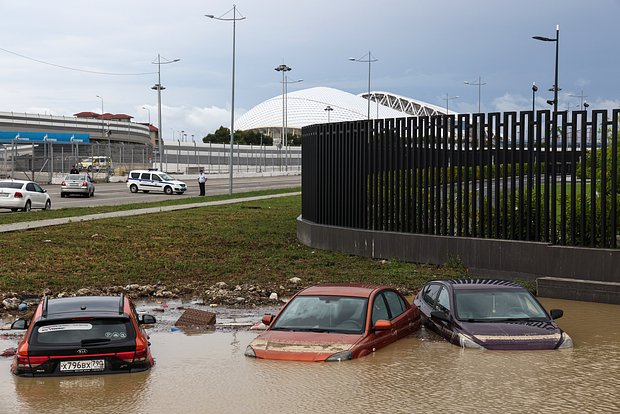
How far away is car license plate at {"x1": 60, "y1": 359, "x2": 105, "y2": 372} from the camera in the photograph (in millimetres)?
10164

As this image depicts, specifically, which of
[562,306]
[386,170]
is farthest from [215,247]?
[562,306]

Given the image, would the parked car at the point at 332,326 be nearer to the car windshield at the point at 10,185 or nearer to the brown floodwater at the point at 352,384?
the brown floodwater at the point at 352,384

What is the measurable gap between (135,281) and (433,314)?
842 centimetres

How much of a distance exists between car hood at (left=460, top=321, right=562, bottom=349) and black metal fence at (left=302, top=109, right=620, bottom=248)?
6441 millimetres

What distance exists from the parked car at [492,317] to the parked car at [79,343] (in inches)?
185

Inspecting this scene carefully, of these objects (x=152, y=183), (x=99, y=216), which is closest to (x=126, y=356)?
(x=99, y=216)

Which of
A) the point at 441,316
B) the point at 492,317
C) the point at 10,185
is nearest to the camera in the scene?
the point at 492,317

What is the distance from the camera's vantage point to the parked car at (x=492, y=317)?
1229 centimetres

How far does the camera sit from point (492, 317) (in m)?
12.9

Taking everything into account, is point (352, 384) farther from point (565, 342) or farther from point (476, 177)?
point (476, 177)

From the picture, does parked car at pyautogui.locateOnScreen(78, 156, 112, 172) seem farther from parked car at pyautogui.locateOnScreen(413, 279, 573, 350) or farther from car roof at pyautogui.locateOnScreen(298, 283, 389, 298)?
car roof at pyautogui.locateOnScreen(298, 283, 389, 298)

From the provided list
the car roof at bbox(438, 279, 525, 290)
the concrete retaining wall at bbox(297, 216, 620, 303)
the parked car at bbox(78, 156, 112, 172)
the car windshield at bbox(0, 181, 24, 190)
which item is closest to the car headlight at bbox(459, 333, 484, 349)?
the car roof at bbox(438, 279, 525, 290)

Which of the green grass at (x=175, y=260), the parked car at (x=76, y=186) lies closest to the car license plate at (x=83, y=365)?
the green grass at (x=175, y=260)

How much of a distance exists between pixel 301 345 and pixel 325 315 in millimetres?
855
